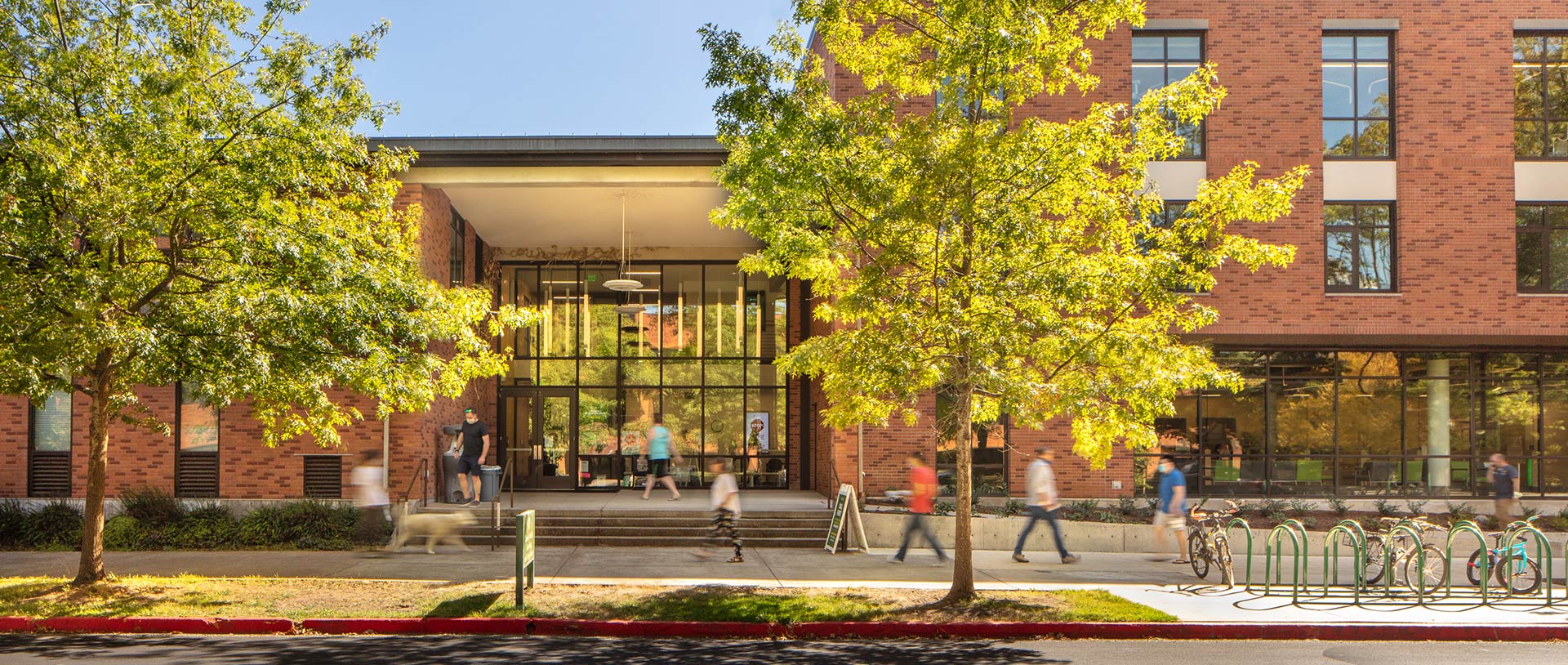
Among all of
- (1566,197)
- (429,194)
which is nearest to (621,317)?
(429,194)

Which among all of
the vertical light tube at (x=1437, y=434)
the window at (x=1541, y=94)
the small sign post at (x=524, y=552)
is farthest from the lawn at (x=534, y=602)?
the window at (x=1541, y=94)

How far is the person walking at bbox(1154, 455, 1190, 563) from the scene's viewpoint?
15.3 m

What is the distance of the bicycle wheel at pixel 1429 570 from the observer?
13.4 metres

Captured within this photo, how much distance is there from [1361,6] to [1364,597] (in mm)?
12321

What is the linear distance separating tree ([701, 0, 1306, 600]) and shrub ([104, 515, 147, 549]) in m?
10.3

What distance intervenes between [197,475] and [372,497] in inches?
187

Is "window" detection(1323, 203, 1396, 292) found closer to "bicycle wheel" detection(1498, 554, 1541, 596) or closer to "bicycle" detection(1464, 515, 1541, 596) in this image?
"bicycle" detection(1464, 515, 1541, 596)

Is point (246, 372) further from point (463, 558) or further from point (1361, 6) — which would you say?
point (1361, 6)

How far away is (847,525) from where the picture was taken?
1669 centimetres

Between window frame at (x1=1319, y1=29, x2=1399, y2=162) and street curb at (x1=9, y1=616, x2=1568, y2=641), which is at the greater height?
window frame at (x1=1319, y1=29, x2=1399, y2=162)

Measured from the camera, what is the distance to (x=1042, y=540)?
17.6m

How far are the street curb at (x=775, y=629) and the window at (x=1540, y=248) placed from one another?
38.5ft

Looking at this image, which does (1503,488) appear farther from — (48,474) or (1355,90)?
(48,474)

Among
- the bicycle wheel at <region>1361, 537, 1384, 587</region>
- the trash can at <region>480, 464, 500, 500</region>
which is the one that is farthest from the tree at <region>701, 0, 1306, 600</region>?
the trash can at <region>480, 464, 500, 500</region>
